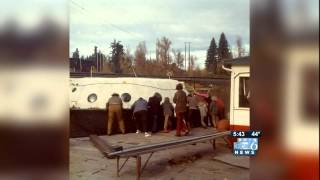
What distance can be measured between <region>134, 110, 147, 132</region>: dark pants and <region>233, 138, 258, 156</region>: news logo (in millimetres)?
11049

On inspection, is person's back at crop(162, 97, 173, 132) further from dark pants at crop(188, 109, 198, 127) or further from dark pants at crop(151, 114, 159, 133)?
dark pants at crop(188, 109, 198, 127)

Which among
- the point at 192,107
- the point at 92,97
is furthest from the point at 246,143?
the point at 92,97

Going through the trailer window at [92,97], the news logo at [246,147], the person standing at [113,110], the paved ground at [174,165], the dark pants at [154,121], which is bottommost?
the paved ground at [174,165]

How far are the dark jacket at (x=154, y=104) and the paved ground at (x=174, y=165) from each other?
2.80 m

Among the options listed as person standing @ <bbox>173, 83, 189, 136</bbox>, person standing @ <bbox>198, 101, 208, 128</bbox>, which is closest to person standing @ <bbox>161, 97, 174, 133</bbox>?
person standing @ <bbox>173, 83, 189, 136</bbox>

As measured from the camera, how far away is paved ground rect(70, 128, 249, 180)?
23.4ft

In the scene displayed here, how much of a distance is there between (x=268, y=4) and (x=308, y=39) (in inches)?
7.2

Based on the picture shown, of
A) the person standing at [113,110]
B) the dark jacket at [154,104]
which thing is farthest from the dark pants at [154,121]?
the person standing at [113,110]

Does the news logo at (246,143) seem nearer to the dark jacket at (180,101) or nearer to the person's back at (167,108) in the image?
the dark jacket at (180,101)

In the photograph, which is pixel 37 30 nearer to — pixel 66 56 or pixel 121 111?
pixel 66 56

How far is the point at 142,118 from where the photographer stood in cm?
1289

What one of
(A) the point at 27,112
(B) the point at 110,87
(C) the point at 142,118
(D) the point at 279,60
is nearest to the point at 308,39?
(D) the point at 279,60

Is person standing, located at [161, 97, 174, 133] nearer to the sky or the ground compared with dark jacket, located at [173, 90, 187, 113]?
nearer to the ground

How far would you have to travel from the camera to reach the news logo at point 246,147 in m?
1.67
